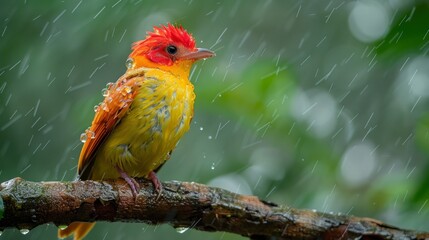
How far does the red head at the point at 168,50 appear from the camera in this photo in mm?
4215

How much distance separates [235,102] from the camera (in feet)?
13.3

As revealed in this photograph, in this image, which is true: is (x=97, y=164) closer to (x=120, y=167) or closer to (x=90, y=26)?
(x=120, y=167)

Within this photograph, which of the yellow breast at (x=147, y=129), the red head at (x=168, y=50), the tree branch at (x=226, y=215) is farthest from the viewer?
the red head at (x=168, y=50)

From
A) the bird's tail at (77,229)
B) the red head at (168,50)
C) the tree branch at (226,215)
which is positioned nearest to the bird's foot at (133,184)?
the tree branch at (226,215)

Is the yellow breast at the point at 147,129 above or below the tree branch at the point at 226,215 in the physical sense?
above

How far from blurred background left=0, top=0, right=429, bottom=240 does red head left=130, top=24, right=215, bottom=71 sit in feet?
0.61

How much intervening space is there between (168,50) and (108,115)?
2.05ft

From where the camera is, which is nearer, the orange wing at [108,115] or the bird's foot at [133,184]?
the bird's foot at [133,184]

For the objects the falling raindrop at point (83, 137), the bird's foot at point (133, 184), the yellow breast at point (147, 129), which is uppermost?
the yellow breast at point (147, 129)

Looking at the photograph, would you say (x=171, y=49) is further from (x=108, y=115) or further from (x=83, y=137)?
(x=83, y=137)

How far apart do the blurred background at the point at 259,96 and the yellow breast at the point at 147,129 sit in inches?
8.7

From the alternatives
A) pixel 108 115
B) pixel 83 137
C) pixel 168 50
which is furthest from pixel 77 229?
pixel 168 50

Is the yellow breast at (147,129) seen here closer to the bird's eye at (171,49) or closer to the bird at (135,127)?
the bird at (135,127)

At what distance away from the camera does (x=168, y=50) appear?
4.23 m
